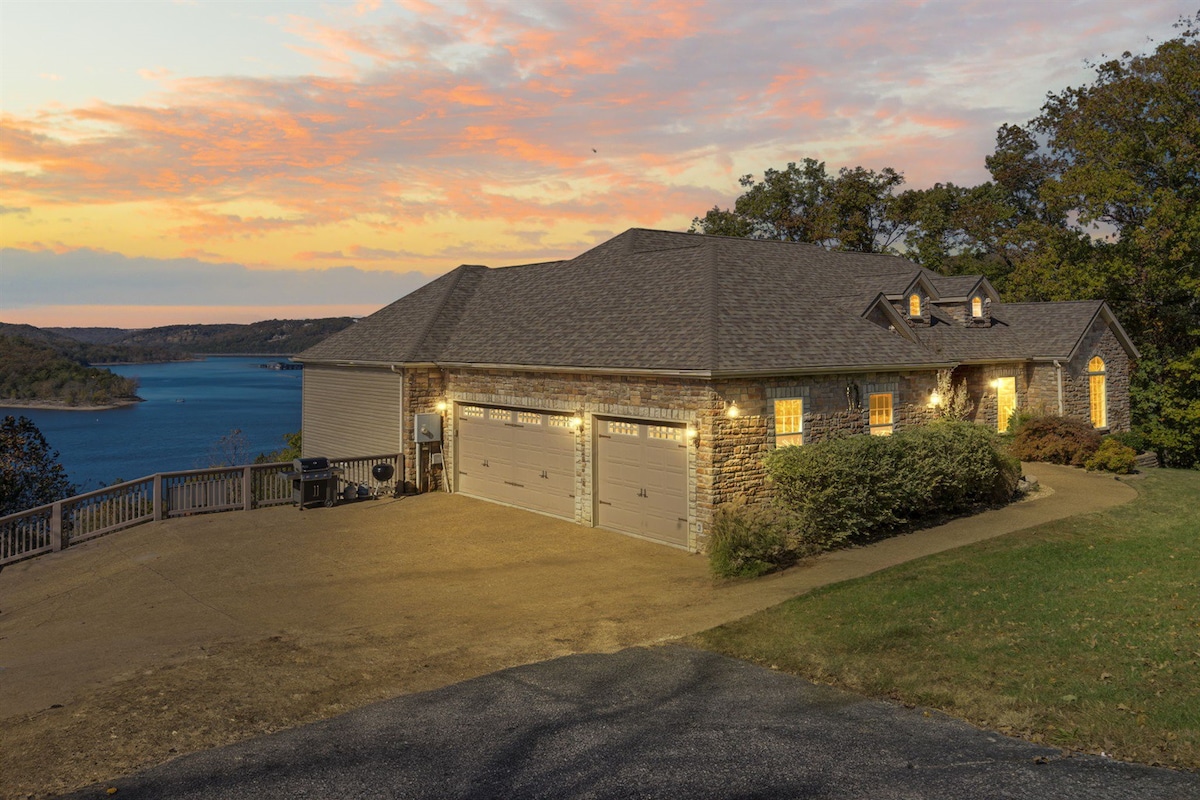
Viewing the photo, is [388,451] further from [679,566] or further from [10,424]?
[10,424]

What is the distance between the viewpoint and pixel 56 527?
59.0 feet

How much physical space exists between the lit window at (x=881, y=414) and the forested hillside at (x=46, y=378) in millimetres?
124561

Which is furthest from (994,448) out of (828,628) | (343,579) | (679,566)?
(343,579)

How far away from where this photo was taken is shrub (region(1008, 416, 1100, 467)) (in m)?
25.2

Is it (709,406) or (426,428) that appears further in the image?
(426,428)

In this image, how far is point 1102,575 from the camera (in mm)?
12758

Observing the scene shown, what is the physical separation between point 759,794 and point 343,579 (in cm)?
1007

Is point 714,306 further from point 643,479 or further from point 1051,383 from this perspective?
point 1051,383

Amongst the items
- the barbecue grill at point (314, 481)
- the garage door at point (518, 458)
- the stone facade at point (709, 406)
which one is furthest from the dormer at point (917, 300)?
the barbecue grill at point (314, 481)

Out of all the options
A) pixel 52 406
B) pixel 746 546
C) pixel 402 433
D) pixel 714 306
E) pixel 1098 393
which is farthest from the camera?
pixel 52 406

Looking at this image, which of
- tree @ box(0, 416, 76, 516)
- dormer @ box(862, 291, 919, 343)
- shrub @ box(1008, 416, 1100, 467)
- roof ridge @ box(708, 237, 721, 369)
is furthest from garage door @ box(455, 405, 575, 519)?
tree @ box(0, 416, 76, 516)

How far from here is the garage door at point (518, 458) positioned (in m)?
19.3

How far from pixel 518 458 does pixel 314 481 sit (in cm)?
536

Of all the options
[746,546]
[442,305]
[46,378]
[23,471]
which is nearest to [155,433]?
[46,378]
